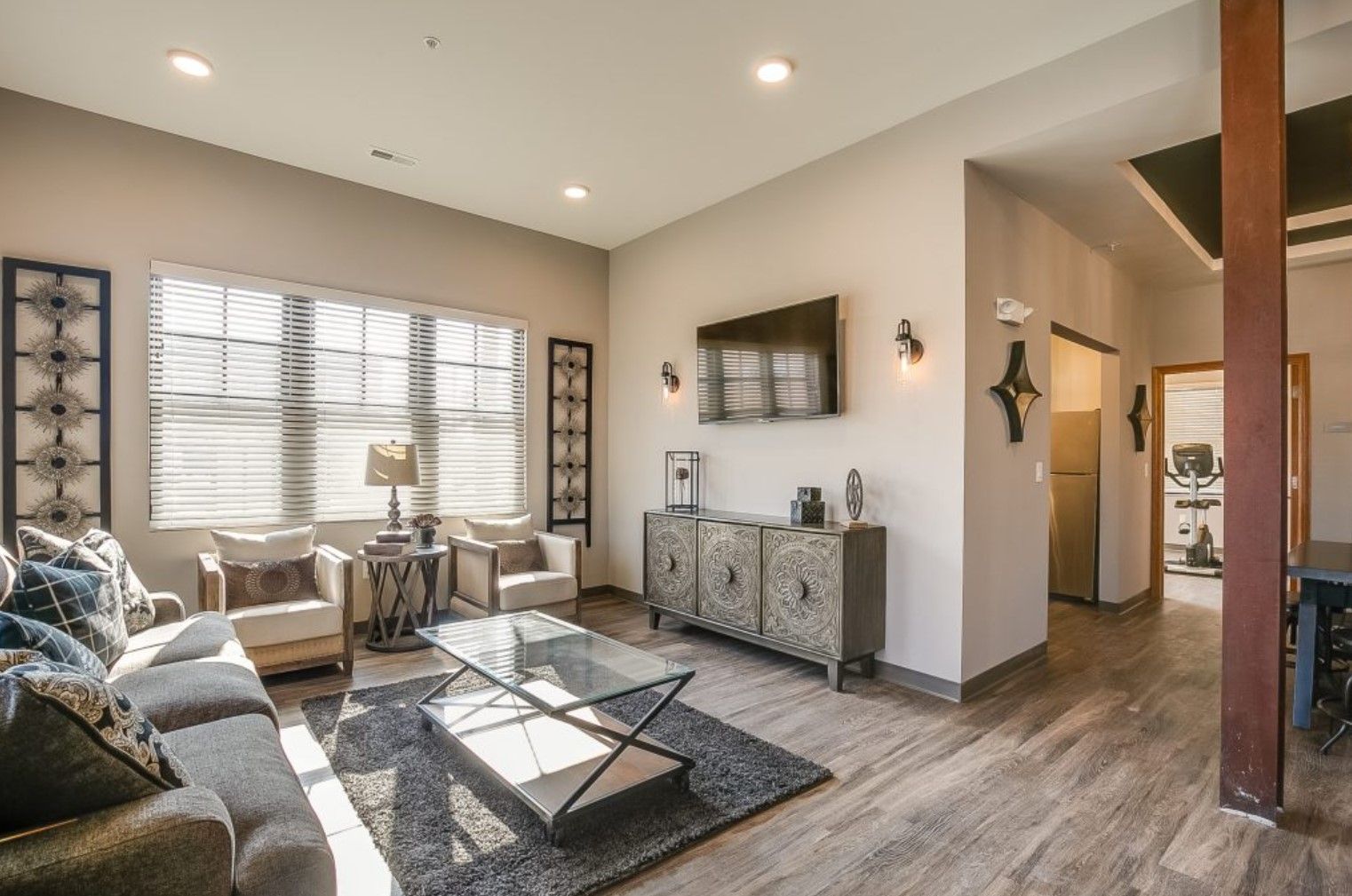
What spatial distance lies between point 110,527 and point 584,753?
3.10 metres

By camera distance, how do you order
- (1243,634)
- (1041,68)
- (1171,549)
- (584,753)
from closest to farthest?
(1243,634) < (584,753) < (1041,68) < (1171,549)

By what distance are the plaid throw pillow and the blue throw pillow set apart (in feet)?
1.07

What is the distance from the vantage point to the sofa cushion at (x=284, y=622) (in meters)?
3.38

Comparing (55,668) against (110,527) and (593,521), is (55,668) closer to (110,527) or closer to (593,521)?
(110,527)

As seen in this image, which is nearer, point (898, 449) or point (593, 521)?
point (898, 449)

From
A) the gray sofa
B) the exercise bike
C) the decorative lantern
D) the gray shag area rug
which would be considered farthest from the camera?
the exercise bike

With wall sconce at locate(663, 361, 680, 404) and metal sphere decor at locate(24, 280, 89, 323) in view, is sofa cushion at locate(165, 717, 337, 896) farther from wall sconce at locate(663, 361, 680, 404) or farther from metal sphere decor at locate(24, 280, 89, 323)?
wall sconce at locate(663, 361, 680, 404)

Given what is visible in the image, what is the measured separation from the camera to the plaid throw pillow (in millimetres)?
2229

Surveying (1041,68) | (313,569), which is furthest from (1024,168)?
(313,569)

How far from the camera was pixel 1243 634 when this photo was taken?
2309mm

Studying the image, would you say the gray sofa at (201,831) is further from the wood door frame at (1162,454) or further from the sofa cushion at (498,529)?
the wood door frame at (1162,454)

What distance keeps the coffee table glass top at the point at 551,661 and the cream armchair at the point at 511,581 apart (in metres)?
0.82

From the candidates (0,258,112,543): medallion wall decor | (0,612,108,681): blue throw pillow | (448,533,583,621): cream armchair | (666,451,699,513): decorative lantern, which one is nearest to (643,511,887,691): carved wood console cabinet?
(666,451,699,513): decorative lantern

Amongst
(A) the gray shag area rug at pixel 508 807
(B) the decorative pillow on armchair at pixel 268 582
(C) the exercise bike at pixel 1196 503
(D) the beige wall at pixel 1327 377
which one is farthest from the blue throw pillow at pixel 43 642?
(C) the exercise bike at pixel 1196 503
